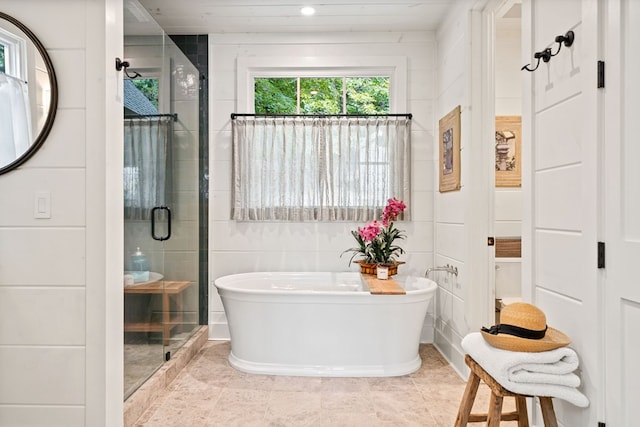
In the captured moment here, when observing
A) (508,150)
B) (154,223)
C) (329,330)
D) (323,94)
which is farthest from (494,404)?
(323,94)

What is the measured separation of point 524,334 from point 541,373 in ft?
0.47

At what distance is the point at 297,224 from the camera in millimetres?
3652

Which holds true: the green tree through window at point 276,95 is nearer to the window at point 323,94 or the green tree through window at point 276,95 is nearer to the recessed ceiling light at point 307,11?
the window at point 323,94

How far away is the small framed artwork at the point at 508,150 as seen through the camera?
3494 millimetres

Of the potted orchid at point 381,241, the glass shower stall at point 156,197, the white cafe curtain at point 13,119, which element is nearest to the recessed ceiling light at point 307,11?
the glass shower stall at point 156,197

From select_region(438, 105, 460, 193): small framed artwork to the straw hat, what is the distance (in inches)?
60.9

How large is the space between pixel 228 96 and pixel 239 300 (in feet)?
6.34

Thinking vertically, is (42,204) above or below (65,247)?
above

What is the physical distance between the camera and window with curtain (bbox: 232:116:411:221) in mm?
3580

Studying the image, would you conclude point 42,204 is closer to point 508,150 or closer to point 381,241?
point 381,241

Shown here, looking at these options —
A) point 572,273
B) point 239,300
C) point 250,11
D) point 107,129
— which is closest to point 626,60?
point 572,273

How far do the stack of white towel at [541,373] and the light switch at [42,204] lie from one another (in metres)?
1.88

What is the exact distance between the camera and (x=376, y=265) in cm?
325

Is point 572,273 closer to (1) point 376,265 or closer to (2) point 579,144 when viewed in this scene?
(2) point 579,144
